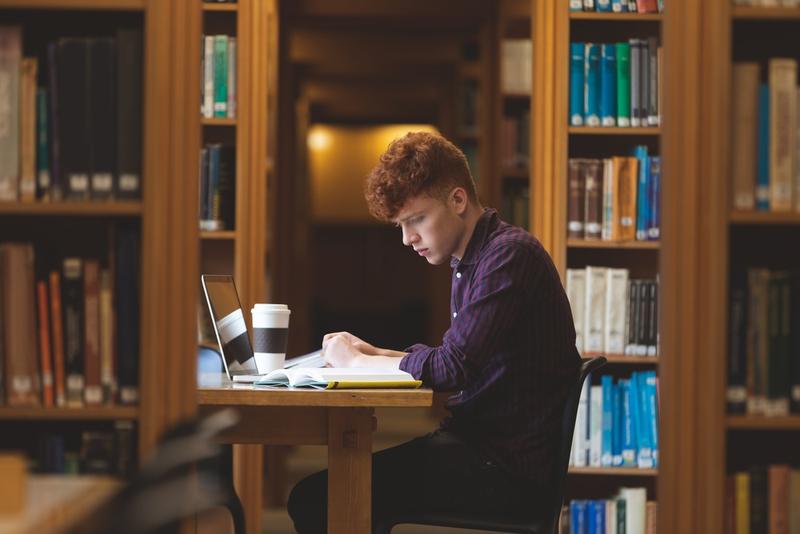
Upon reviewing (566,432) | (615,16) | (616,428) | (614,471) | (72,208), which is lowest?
(614,471)

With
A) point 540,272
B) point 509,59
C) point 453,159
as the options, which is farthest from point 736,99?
point 509,59

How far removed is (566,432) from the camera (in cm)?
258

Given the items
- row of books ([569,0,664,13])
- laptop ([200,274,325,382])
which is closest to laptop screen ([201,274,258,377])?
laptop ([200,274,325,382])

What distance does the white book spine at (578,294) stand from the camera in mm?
4141

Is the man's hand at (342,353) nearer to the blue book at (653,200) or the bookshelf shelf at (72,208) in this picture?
the bookshelf shelf at (72,208)

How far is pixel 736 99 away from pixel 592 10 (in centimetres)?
215

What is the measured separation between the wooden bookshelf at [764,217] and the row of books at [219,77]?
266 centimetres

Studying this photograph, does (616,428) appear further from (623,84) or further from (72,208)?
(72,208)

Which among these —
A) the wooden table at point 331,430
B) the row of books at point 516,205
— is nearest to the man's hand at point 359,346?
the wooden table at point 331,430

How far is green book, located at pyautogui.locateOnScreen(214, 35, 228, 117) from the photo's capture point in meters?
4.39

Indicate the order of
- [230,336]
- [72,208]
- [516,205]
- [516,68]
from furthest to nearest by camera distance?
[516,68] < [516,205] < [230,336] < [72,208]

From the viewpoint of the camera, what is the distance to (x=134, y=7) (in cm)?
205

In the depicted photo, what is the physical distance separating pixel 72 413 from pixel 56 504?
571 millimetres

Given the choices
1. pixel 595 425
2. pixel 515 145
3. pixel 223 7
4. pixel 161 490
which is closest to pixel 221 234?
pixel 223 7
